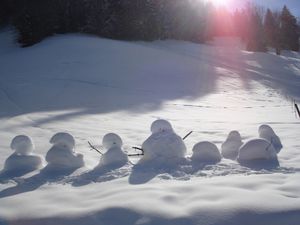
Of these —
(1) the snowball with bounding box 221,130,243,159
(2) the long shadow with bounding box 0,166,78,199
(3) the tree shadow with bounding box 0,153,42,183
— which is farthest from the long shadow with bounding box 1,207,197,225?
(1) the snowball with bounding box 221,130,243,159

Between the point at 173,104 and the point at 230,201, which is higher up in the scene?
the point at 173,104

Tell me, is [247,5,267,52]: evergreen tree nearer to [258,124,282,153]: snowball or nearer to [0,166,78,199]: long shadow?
[258,124,282,153]: snowball

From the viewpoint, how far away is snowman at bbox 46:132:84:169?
4.47 m

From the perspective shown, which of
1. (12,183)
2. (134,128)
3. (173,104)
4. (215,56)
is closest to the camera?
(12,183)

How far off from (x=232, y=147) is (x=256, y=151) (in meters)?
0.57

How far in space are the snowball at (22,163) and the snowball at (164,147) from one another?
47.7 inches

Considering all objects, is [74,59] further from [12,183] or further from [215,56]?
[12,183]

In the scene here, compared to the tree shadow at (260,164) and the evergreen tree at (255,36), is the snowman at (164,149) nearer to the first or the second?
the tree shadow at (260,164)

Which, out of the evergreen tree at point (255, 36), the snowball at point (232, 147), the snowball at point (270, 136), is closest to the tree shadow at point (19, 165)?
the snowball at point (232, 147)

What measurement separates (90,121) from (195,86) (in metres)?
7.38

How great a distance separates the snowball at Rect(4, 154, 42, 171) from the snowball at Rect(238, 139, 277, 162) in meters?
2.29

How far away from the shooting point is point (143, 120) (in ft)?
28.6

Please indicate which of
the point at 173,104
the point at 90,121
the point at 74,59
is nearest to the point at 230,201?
the point at 90,121

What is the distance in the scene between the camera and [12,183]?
403 centimetres
